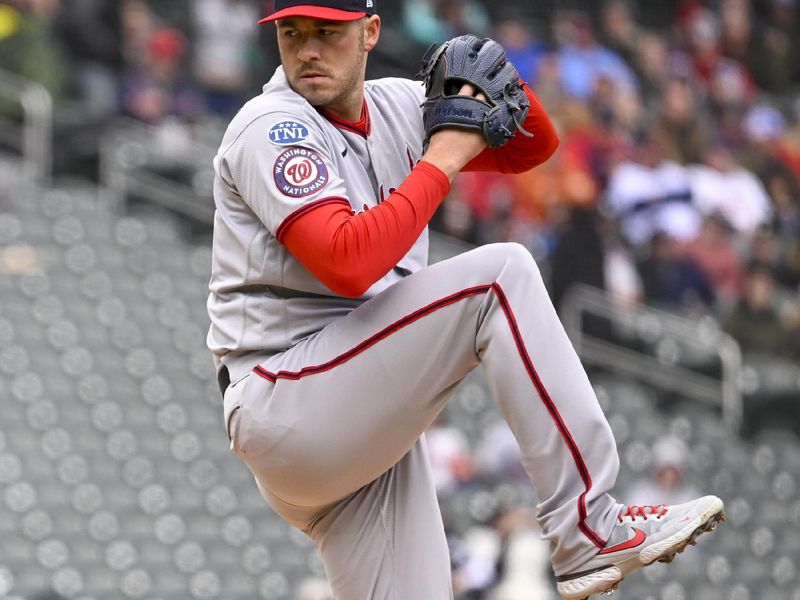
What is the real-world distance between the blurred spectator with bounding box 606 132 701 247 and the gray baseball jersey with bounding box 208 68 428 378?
271 inches

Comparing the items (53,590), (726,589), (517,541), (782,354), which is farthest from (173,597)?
(782,354)

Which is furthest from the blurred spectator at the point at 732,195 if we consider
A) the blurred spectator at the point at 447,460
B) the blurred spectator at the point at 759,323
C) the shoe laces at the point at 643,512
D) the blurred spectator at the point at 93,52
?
the shoe laces at the point at 643,512

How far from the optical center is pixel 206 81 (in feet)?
35.5

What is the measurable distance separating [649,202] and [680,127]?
1229mm

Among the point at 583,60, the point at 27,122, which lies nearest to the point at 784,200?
the point at 583,60

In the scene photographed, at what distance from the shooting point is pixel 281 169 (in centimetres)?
274

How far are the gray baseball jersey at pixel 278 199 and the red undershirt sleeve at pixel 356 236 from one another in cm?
3

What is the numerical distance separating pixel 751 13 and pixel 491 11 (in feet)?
8.14

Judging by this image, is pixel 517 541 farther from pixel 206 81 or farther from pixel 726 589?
pixel 206 81

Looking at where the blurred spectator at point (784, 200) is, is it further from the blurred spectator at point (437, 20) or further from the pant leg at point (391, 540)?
the pant leg at point (391, 540)

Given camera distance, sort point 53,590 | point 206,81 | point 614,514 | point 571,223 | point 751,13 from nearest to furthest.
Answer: point 614,514 → point 53,590 → point 571,223 → point 206,81 → point 751,13

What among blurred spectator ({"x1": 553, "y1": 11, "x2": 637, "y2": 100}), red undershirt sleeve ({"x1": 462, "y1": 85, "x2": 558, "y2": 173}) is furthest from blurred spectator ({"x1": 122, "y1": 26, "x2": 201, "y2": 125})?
red undershirt sleeve ({"x1": 462, "y1": 85, "x2": 558, "y2": 173})

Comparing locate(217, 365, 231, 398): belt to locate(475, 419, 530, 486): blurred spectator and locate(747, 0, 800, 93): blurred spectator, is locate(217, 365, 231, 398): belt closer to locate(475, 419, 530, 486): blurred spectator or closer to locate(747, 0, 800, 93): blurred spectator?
locate(475, 419, 530, 486): blurred spectator

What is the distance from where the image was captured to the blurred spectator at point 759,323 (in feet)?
31.0
